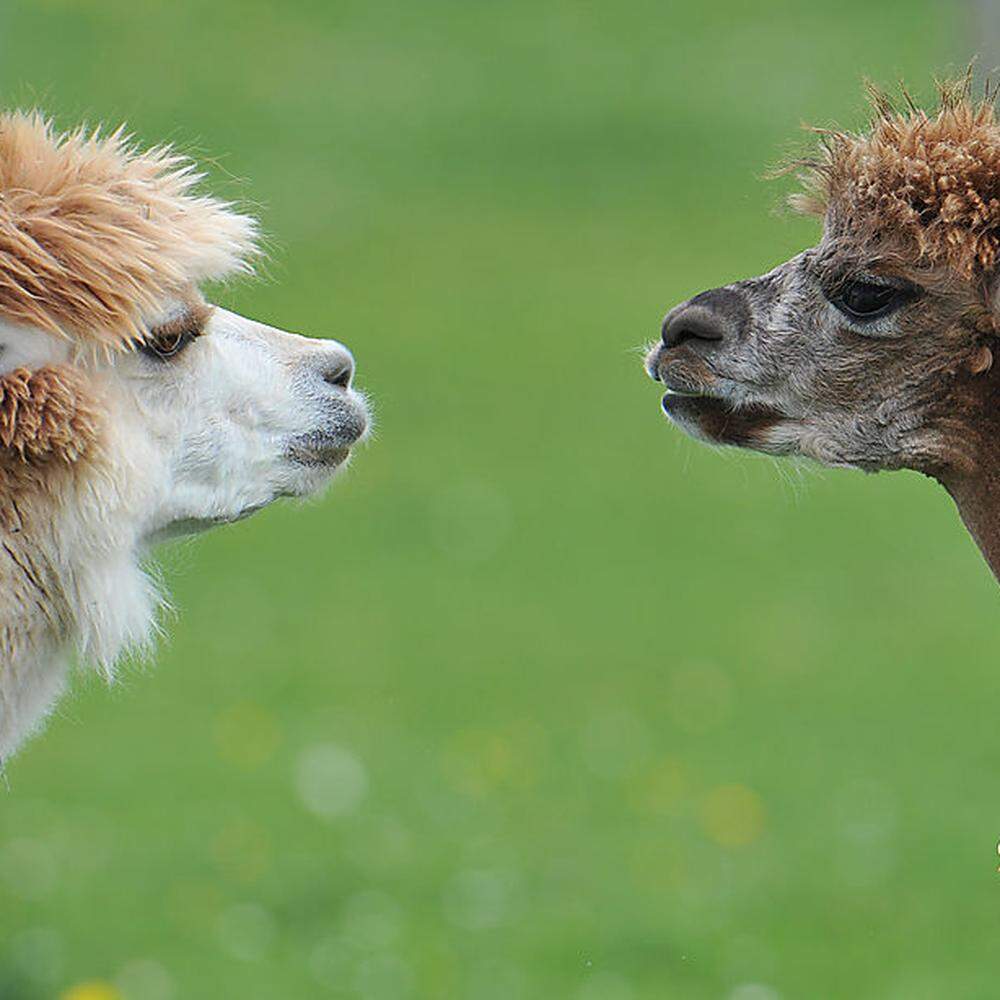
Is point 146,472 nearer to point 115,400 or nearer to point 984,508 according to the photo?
point 115,400

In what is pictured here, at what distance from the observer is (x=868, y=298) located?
14.4 ft

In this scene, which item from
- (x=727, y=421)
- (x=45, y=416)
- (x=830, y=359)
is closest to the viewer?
(x=45, y=416)

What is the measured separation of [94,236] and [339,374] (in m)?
0.67

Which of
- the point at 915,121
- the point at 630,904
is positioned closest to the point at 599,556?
the point at 630,904

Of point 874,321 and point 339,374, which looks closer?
point 874,321

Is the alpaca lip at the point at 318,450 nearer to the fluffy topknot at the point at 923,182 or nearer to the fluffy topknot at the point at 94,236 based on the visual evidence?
the fluffy topknot at the point at 94,236

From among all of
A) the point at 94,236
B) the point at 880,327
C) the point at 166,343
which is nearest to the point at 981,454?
the point at 880,327

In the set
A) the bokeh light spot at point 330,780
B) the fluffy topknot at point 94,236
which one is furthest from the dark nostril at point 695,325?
the bokeh light spot at point 330,780

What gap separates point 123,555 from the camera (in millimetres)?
4195

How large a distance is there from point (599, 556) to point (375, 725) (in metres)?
3.47

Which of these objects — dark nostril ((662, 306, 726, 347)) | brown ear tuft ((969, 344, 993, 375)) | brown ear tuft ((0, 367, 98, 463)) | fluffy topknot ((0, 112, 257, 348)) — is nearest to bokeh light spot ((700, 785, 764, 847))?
dark nostril ((662, 306, 726, 347))

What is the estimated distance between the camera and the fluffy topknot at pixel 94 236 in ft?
13.2

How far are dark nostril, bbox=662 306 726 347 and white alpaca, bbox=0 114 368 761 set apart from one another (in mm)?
677

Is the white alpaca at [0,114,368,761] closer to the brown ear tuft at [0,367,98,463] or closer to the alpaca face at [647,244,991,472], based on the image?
the brown ear tuft at [0,367,98,463]
